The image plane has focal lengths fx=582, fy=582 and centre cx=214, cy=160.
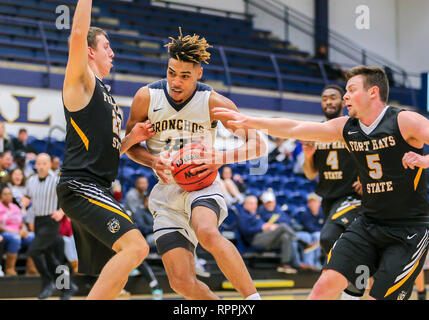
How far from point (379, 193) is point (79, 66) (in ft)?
7.35

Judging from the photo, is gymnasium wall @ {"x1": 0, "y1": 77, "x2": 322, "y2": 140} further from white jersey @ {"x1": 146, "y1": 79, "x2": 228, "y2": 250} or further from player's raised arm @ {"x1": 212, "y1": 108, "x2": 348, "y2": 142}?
player's raised arm @ {"x1": 212, "y1": 108, "x2": 348, "y2": 142}

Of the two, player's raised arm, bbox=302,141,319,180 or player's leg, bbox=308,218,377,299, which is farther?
player's raised arm, bbox=302,141,319,180

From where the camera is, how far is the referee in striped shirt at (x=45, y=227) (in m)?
7.67

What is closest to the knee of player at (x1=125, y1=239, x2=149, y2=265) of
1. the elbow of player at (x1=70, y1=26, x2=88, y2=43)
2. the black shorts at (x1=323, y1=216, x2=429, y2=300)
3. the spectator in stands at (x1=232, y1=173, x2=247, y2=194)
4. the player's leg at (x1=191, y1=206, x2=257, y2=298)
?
the player's leg at (x1=191, y1=206, x2=257, y2=298)

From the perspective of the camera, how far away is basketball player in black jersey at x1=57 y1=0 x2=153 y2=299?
12.4ft

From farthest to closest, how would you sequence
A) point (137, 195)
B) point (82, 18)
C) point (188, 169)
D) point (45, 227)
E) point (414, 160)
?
point (137, 195), point (45, 227), point (188, 169), point (82, 18), point (414, 160)

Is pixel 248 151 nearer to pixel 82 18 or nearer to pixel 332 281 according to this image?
pixel 332 281

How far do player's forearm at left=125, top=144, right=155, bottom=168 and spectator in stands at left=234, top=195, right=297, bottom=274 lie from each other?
5308 mm

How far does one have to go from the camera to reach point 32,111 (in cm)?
1148

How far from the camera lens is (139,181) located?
912 centimetres

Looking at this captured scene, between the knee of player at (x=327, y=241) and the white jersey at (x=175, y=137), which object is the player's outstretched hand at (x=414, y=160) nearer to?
the white jersey at (x=175, y=137)

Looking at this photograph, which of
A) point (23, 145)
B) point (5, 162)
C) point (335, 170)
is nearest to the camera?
point (335, 170)

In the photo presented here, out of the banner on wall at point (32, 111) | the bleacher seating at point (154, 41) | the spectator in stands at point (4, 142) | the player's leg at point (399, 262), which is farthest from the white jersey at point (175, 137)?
the bleacher seating at point (154, 41)
